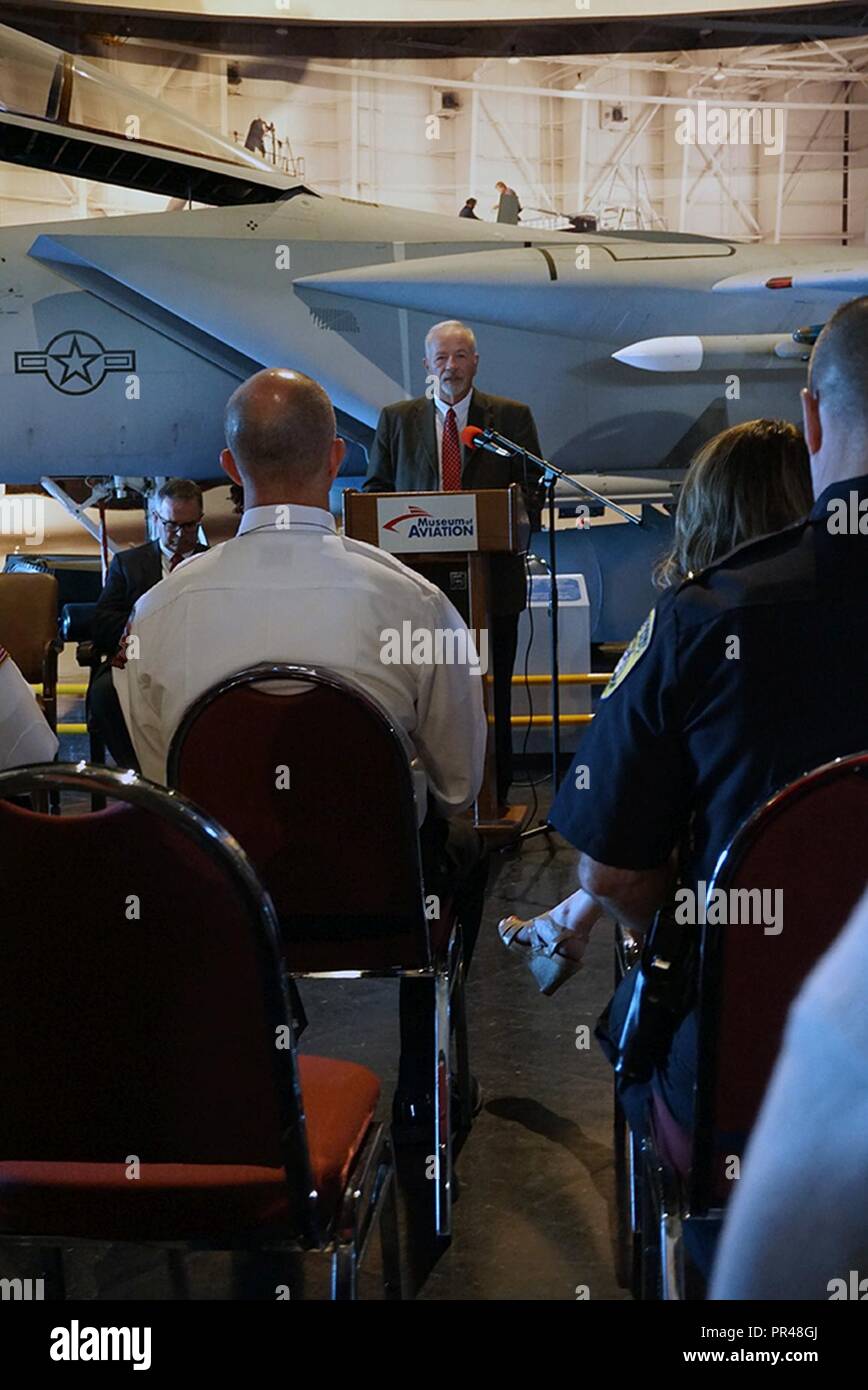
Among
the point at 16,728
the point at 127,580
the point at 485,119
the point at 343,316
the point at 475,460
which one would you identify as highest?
the point at 485,119

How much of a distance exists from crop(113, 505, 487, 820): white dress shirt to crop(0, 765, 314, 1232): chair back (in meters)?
0.82

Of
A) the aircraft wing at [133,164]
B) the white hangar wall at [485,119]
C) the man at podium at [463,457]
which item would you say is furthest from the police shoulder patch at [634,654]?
the white hangar wall at [485,119]

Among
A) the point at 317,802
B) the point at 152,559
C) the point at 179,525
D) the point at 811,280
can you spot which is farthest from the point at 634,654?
the point at 811,280

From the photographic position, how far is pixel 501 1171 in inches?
83.7

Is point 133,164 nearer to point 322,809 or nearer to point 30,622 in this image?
point 30,622

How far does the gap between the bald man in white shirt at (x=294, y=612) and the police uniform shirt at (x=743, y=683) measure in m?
0.71

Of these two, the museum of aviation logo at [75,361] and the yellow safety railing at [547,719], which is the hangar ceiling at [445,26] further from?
the yellow safety railing at [547,719]

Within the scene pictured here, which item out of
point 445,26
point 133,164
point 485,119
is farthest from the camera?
point 485,119

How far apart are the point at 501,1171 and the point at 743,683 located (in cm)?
129

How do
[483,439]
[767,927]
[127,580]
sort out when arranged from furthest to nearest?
[127,580]
[483,439]
[767,927]

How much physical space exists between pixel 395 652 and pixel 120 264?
535 cm

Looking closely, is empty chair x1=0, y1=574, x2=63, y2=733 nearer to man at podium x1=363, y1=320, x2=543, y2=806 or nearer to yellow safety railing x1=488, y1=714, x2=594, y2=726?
man at podium x1=363, y1=320, x2=543, y2=806

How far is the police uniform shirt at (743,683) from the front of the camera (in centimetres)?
118

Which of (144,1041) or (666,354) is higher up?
(666,354)
